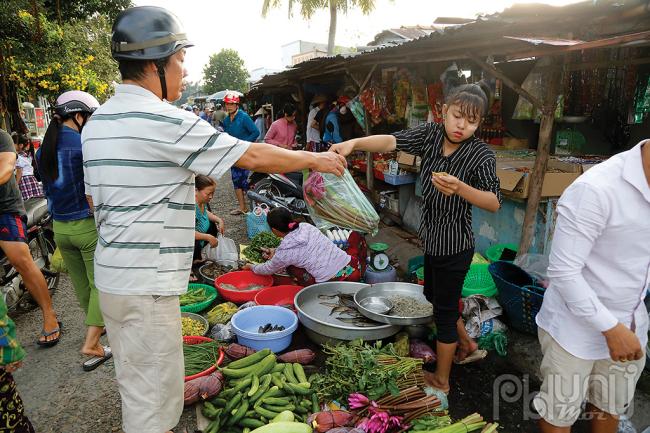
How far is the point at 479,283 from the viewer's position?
4336 mm

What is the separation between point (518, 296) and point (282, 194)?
4929mm

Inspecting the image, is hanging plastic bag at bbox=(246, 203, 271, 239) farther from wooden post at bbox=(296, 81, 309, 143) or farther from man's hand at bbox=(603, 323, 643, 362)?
wooden post at bbox=(296, 81, 309, 143)

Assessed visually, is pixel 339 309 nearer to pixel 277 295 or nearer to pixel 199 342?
pixel 277 295

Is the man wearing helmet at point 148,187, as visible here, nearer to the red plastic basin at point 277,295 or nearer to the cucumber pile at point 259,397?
the cucumber pile at point 259,397

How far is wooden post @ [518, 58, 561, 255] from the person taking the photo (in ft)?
13.4

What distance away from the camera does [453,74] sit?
19.4ft

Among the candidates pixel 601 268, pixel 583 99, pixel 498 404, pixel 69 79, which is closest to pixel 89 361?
pixel 498 404

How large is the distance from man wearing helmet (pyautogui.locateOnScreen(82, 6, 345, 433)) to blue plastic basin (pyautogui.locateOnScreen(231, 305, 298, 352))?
1.44 m

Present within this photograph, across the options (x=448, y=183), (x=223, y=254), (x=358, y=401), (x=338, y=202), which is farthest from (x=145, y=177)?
(x=223, y=254)

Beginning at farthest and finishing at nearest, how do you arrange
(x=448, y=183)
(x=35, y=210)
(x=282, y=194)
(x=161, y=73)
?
(x=282, y=194) → (x=35, y=210) → (x=448, y=183) → (x=161, y=73)

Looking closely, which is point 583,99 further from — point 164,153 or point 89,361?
point 89,361

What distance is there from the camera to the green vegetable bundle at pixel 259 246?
217 inches

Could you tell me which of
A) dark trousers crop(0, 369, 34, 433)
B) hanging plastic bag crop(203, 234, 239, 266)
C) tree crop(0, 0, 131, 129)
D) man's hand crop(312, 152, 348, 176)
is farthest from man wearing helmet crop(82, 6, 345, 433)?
tree crop(0, 0, 131, 129)

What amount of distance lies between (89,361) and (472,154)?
3501mm
